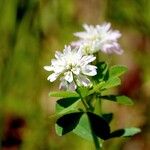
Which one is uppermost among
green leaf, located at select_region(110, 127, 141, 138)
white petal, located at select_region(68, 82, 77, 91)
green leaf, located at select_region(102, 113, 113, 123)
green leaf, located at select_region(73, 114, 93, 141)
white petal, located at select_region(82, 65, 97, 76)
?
white petal, located at select_region(82, 65, 97, 76)

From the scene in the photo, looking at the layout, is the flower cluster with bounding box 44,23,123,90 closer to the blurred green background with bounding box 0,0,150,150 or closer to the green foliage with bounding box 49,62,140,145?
the green foliage with bounding box 49,62,140,145

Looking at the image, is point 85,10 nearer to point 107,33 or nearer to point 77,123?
point 107,33

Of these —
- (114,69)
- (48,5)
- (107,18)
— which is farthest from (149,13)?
(114,69)

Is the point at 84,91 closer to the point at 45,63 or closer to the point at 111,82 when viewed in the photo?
the point at 111,82

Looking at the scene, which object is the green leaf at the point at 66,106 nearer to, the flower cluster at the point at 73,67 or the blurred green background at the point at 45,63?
the flower cluster at the point at 73,67

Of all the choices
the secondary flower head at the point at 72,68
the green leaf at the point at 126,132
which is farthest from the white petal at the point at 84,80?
the green leaf at the point at 126,132

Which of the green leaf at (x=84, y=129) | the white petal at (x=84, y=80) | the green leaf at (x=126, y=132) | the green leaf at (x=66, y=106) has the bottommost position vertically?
the green leaf at (x=126, y=132)

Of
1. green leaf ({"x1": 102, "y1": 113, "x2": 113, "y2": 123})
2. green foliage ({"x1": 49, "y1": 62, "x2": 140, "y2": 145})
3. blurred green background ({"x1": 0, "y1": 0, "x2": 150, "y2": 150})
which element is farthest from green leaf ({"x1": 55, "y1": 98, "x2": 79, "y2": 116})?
blurred green background ({"x1": 0, "y1": 0, "x2": 150, "y2": 150})
